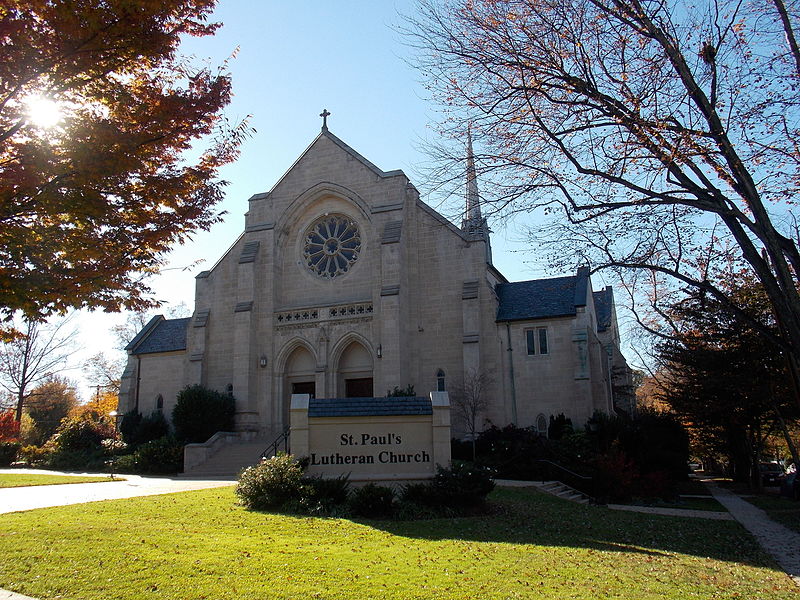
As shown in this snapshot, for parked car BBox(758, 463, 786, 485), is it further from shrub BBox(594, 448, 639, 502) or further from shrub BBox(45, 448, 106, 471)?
shrub BBox(45, 448, 106, 471)

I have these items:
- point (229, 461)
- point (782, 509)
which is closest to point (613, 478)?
point (782, 509)

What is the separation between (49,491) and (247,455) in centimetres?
985

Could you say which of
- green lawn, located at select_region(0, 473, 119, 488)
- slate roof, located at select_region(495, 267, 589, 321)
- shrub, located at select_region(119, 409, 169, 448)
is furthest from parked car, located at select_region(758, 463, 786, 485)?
green lawn, located at select_region(0, 473, 119, 488)

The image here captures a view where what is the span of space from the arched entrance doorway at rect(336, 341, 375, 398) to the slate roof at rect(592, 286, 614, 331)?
704 inches

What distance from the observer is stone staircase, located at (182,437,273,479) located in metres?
24.8

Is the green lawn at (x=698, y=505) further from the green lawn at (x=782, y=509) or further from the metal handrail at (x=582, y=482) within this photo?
the metal handrail at (x=582, y=482)

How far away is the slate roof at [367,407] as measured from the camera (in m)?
15.1

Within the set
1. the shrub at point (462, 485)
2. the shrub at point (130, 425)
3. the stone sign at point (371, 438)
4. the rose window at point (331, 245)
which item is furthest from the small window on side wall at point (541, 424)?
the shrub at point (130, 425)

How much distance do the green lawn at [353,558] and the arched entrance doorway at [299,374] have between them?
56.8 ft

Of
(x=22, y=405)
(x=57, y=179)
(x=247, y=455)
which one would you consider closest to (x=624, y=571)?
(x=57, y=179)

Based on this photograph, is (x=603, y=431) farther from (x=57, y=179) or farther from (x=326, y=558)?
(x=57, y=179)

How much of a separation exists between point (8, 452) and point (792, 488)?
34133 mm

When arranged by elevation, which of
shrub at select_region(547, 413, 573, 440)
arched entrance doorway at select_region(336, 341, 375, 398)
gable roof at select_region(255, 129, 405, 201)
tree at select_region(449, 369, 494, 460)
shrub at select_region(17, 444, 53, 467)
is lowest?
shrub at select_region(17, 444, 53, 467)

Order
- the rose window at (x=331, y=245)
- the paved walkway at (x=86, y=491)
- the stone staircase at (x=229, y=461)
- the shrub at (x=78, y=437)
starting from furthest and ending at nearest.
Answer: the rose window at (x=331, y=245) < the shrub at (x=78, y=437) < the stone staircase at (x=229, y=461) < the paved walkway at (x=86, y=491)
